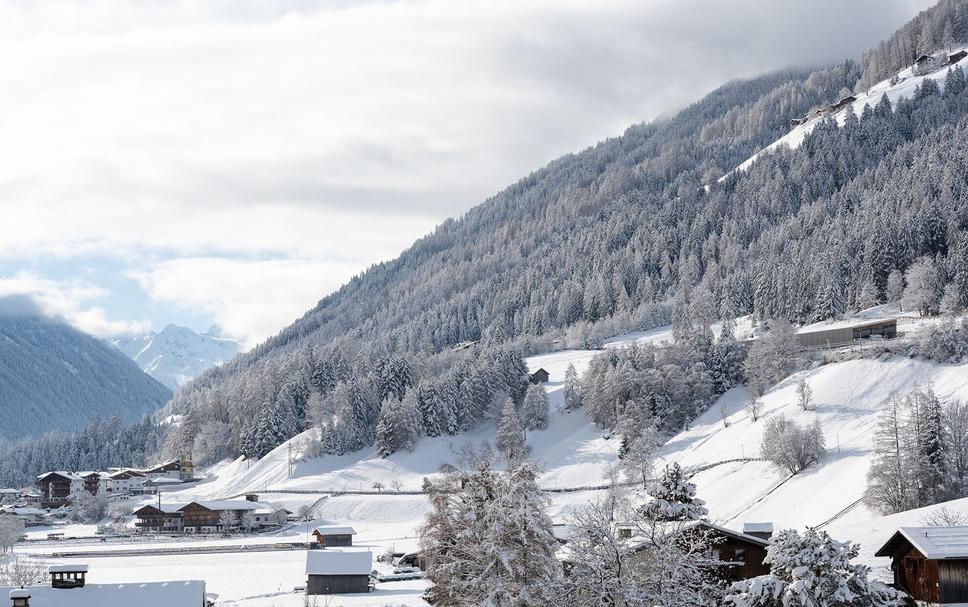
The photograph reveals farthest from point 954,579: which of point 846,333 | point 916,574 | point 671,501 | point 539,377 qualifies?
point 539,377

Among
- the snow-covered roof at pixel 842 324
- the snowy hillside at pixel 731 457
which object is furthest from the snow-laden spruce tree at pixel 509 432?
the snow-covered roof at pixel 842 324

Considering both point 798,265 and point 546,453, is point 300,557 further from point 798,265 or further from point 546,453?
point 798,265

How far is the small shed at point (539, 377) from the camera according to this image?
160 m

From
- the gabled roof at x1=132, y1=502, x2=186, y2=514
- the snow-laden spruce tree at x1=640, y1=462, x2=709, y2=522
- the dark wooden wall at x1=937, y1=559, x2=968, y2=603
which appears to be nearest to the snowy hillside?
the gabled roof at x1=132, y1=502, x2=186, y2=514

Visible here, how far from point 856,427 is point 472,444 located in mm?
57792

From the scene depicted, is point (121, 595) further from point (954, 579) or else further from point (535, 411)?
point (535, 411)

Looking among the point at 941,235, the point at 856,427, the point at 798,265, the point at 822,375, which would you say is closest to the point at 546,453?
the point at 822,375

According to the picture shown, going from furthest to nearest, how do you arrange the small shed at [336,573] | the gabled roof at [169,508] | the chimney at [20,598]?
the gabled roof at [169,508] < the small shed at [336,573] < the chimney at [20,598]

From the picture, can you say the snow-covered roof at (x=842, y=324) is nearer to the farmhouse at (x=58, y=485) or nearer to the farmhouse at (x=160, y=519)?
the farmhouse at (x=160, y=519)

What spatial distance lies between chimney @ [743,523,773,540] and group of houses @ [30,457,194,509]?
112971 millimetres

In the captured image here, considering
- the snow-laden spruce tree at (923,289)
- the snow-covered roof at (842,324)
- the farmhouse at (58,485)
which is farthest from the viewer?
the farmhouse at (58,485)

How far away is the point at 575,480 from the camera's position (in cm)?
12475

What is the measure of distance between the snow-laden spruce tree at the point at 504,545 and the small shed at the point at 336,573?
1360 inches

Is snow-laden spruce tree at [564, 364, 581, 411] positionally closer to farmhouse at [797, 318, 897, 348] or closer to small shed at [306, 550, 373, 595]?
farmhouse at [797, 318, 897, 348]
